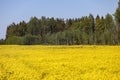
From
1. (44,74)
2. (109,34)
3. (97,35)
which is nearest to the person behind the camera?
(44,74)

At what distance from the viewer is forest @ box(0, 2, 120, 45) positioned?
117213 millimetres

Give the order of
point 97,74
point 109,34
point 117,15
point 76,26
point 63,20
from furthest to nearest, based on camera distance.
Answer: point 63,20
point 76,26
point 109,34
point 117,15
point 97,74

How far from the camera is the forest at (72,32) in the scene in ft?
385

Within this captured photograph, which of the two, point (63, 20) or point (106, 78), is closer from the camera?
point (106, 78)

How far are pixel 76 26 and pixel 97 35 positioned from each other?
69.7 feet

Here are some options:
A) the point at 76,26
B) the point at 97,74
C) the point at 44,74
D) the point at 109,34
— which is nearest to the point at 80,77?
the point at 97,74

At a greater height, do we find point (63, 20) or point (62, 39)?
point (63, 20)

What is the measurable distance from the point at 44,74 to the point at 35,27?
14387 centimetres

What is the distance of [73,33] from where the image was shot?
5034 inches

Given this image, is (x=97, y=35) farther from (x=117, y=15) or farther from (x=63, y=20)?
(x=63, y=20)

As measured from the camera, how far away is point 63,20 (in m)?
175

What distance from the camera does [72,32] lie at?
129125mm

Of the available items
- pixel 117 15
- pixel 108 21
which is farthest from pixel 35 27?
pixel 117 15

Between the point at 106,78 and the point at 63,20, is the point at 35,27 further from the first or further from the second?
the point at 106,78
